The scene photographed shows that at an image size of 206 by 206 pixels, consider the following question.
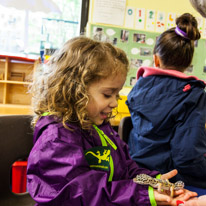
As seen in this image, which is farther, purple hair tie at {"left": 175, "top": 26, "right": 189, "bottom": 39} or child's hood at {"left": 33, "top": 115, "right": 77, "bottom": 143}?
purple hair tie at {"left": 175, "top": 26, "right": 189, "bottom": 39}

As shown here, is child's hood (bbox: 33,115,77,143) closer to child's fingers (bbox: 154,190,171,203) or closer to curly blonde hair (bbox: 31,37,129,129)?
curly blonde hair (bbox: 31,37,129,129)

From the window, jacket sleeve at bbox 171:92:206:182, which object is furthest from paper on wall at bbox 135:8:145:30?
jacket sleeve at bbox 171:92:206:182

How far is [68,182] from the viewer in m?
0.59

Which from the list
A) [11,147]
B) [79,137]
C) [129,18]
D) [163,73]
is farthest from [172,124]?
[129,18]

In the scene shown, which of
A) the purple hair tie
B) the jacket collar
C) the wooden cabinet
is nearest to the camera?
the jacket collar

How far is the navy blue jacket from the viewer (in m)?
0.96

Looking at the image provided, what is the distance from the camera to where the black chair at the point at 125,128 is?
1.19 meters

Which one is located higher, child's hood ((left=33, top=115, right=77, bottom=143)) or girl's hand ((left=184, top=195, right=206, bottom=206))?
child's hood ((left=33, top=115, right=77, bottom=143))

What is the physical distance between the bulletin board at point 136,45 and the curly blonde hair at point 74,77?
1425mm

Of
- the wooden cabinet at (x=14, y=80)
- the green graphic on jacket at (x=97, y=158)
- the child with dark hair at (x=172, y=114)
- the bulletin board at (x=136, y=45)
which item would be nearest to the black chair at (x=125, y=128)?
the child with dark hair at (x=172, y=114)

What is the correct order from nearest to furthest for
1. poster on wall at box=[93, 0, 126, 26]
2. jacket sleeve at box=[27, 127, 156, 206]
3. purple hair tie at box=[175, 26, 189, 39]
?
jacket sleeve at box=[27, 127, 156, 206], purple hair tie at box=[175, 26, 189, 39], poster on wall at box=[93, 0, 126, 26]

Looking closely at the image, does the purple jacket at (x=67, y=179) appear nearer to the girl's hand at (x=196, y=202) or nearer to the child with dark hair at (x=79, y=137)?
the child with dark hair at (x=79, y=137)

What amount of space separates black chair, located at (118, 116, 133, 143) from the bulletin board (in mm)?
986

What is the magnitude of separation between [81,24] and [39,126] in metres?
1.88
